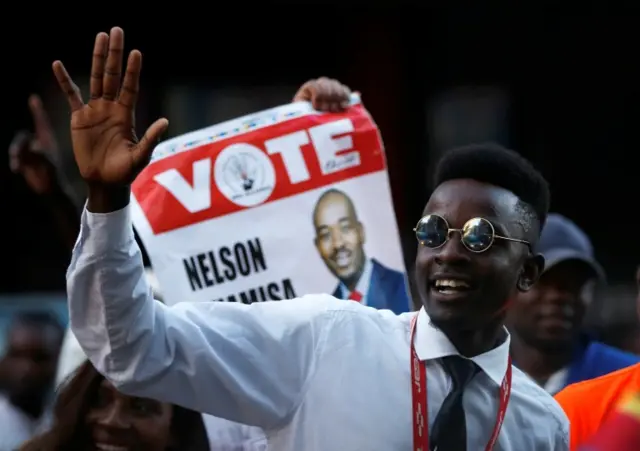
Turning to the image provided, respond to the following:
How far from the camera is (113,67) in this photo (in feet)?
9.89

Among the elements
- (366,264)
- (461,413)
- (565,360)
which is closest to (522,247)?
(461,413)

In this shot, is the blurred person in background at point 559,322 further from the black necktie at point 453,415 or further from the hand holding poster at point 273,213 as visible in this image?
the black necktie at point 453,415

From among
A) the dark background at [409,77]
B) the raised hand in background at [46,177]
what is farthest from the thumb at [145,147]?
the dark background at [409,77]

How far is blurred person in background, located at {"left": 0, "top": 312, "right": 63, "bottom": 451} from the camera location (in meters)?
6.81

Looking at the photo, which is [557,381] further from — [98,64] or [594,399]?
[98,64]

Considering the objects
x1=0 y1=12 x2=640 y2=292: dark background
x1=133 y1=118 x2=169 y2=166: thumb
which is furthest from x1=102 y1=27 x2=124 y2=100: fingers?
x1=0 y1=12 x2=640 y2=292: dark background

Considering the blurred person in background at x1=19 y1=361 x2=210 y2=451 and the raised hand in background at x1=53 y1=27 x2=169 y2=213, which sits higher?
the raised hand in background at x1=53 y1=27 x2=169 y2=213

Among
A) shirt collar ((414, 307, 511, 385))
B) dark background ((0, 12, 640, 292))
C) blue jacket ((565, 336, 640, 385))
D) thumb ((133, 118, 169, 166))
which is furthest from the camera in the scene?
dark background ((0, 12, 640, 292))

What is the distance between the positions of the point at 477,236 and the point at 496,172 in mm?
232

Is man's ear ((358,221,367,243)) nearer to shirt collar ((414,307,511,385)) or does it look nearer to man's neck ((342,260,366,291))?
man's neck ((342,260,366,291))

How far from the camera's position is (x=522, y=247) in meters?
3.66

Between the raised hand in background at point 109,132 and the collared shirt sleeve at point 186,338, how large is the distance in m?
0.06

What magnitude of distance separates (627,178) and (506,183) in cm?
956

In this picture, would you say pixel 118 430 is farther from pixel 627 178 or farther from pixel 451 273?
pixel 627 178
